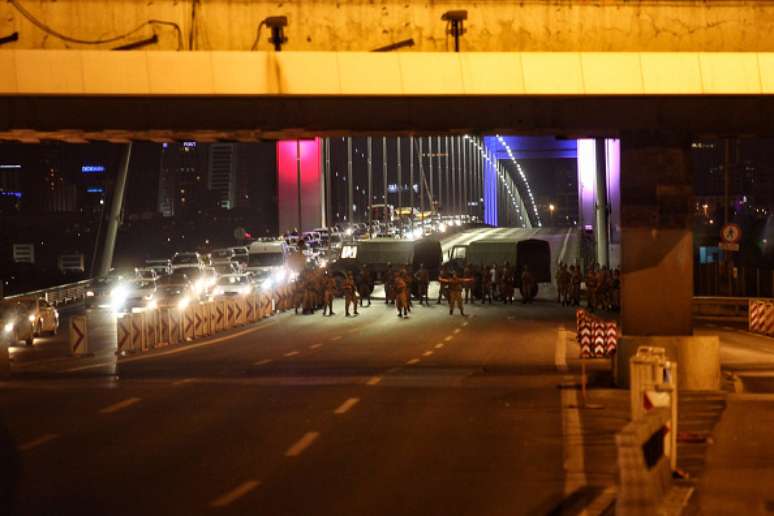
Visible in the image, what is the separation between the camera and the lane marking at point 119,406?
18969 millimetres

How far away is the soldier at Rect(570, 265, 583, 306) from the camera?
166ft

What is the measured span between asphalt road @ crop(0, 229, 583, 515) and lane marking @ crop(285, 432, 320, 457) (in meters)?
0.07

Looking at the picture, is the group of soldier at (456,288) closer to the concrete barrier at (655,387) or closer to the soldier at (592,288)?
the soldier at (592,288)

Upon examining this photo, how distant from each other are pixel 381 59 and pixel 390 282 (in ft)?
112

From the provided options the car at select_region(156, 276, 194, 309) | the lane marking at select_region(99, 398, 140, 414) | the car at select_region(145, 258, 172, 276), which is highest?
the car at select_region(145, 258, 172, 276)

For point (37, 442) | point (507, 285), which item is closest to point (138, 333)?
point (37, 442)

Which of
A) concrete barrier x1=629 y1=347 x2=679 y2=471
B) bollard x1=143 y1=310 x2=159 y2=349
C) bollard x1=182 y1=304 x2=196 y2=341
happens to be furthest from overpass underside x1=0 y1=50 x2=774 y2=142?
bollard x1=182 y1=304 x2=196 y2=341

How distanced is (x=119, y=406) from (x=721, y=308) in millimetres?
31557

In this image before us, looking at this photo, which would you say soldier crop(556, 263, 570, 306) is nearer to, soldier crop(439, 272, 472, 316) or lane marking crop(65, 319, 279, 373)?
soldier crop(439, 272, 472, 316)

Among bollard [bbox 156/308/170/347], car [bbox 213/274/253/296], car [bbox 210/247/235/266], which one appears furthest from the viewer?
car [bbox 210/247/235/266]

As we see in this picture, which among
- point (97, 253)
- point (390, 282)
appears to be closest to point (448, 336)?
point (390, 282)

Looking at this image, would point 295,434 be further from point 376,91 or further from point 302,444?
point 376,91

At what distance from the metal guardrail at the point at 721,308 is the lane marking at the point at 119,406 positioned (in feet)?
95.3

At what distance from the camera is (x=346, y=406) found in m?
19.4
